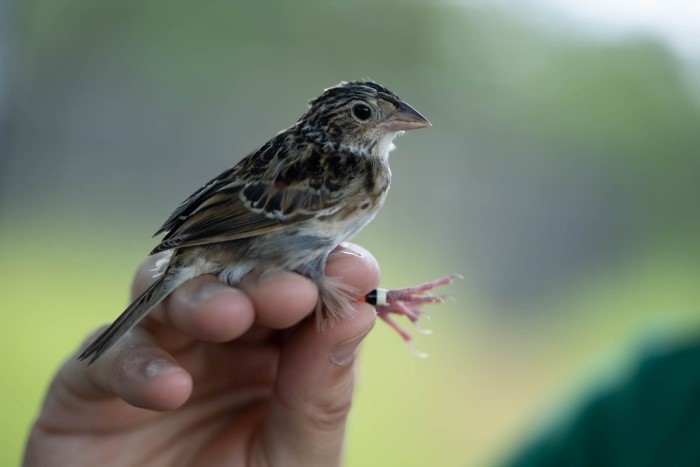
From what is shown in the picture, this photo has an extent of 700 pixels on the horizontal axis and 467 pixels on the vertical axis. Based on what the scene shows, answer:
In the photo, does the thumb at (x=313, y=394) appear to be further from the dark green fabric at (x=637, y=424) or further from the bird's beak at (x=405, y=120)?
the dark green fabric at (x=637, y=424)

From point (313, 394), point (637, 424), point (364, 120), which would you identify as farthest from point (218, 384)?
point (637, 424)

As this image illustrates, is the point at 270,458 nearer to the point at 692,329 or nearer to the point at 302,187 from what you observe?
the point at 302,187

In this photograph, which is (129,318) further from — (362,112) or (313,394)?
(362,112)

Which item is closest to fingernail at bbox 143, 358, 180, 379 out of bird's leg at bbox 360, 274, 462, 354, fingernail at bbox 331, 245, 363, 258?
fingernail at bbox 331, 245, 363, 258

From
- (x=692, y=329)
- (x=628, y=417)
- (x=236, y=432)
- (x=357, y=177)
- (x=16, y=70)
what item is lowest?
(x=628, y=417)

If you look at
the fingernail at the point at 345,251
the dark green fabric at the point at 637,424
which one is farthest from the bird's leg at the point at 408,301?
the dark green fabric at the point at 637,424

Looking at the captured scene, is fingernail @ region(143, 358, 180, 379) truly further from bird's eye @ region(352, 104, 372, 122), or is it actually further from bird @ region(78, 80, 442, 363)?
bird's eye @ region(352, 104, 372, 122)

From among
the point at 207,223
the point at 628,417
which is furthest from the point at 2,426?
the point at 628,417
